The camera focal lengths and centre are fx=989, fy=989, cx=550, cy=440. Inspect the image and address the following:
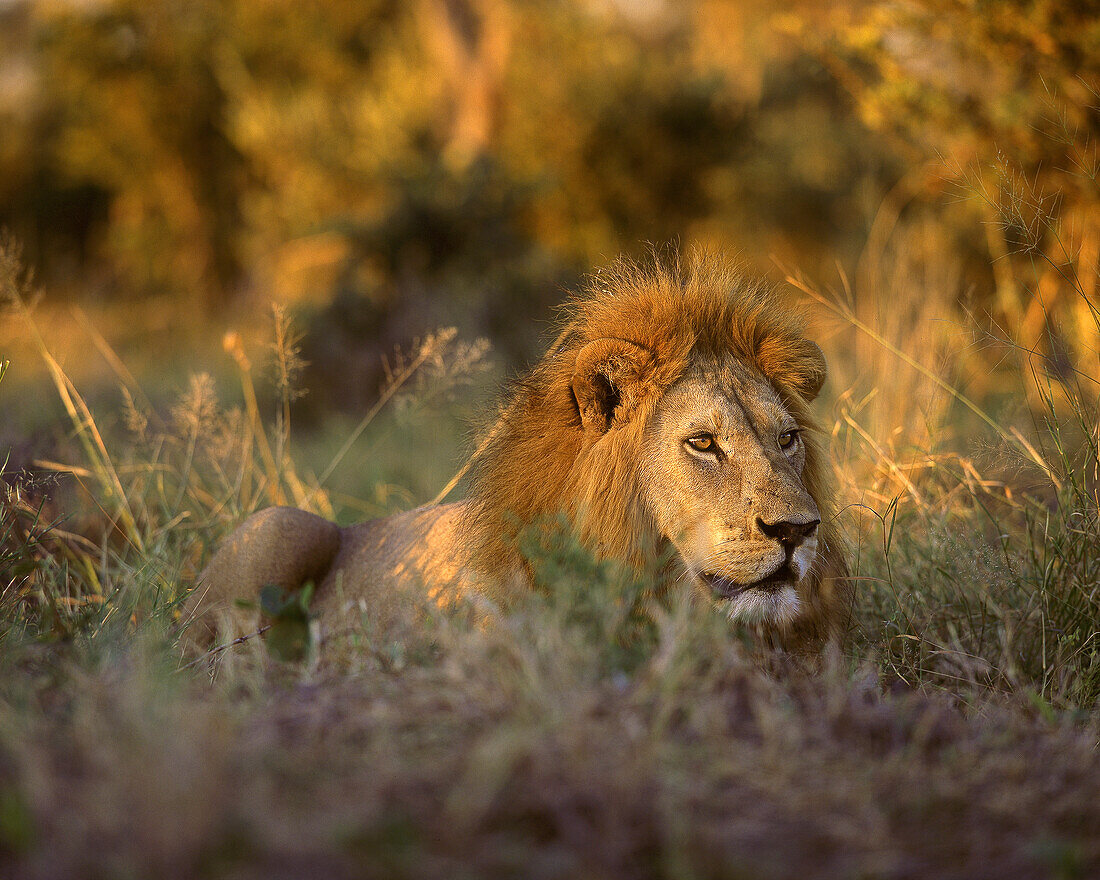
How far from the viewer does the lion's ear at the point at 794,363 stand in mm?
3689

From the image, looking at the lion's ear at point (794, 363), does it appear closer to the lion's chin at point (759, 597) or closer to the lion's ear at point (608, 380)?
the lion's ear at point (608, 380)

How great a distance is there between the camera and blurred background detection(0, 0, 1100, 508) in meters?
6.29

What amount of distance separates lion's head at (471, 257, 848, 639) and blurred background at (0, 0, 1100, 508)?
23.0 inches

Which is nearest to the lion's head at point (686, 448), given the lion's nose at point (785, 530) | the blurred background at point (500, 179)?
the lion's nose at point (785, 530)

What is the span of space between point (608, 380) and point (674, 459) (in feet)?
1.19

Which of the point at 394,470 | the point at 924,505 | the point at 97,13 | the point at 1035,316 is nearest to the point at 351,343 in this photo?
the point at 394,470

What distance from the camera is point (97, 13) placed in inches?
781

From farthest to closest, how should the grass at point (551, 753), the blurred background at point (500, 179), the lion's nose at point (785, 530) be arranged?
the blurred background at point (500, 179), the lion's nose at point (785, 530), the grass at point (551, 753)

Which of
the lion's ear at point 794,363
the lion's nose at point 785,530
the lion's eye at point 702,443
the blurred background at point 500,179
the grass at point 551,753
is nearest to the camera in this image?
the grass at point 551,753

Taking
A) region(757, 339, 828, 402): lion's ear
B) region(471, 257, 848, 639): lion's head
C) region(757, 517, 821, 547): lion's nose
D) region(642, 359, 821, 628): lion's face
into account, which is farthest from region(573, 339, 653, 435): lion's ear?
region(757, 517, 821, 547): lion's nose

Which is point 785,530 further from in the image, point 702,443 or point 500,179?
point 500,179

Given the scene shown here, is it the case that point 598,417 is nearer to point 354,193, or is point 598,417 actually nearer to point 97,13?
point 354,193

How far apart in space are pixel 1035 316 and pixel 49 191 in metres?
23.1

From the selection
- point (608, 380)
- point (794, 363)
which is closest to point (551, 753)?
point (608, 380)
